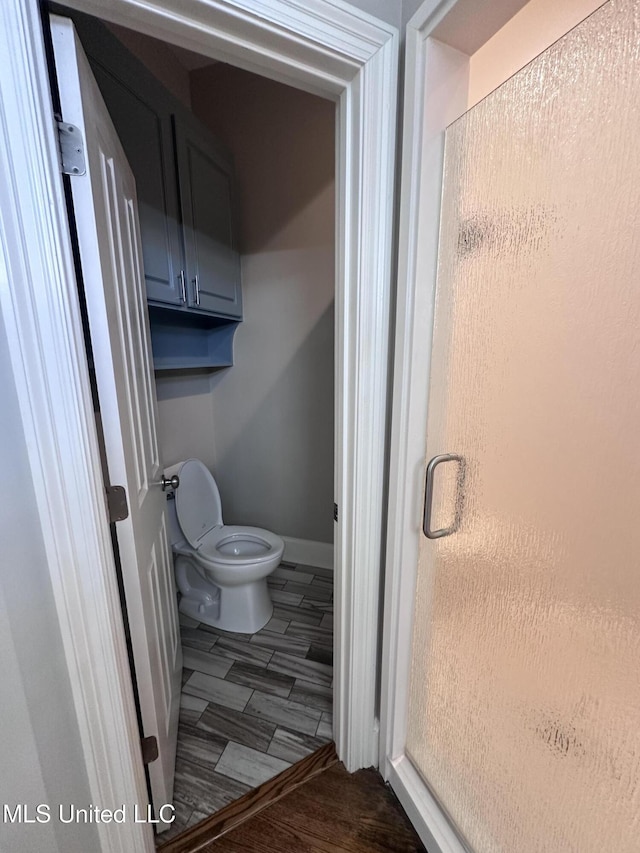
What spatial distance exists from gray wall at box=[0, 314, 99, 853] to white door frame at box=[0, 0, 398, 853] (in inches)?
0.8

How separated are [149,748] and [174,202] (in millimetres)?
1853

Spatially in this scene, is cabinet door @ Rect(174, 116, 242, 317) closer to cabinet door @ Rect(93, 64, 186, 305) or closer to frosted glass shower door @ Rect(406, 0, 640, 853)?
cabinet door @ Rect(93, 64, 186, 305)

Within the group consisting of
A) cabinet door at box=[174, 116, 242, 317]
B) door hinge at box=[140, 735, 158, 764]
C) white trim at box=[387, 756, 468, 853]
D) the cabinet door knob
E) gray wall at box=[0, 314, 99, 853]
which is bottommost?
white trim at box=[387, 756, 468, 853]

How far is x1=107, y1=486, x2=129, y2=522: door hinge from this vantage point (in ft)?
2.58

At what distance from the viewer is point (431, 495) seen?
854mm

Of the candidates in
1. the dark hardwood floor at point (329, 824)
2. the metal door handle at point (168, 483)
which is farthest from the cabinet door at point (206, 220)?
the dark hardwood floor at point (329, 824)

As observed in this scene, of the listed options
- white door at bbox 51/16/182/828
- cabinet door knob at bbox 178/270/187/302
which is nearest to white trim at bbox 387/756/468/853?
white door at bbox 51/16/182/828

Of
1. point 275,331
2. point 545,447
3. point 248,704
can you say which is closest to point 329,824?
point 248,704

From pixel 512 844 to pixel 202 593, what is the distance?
1485 millimetres

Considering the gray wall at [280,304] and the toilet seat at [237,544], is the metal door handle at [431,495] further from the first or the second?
the gray wall at [280,304]

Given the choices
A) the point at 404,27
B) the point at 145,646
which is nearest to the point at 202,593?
the point at 145,646

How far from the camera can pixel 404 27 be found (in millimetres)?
797

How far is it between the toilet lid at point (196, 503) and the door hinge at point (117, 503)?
0.96 metres

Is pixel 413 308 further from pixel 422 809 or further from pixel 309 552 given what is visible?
pixel 309 552
